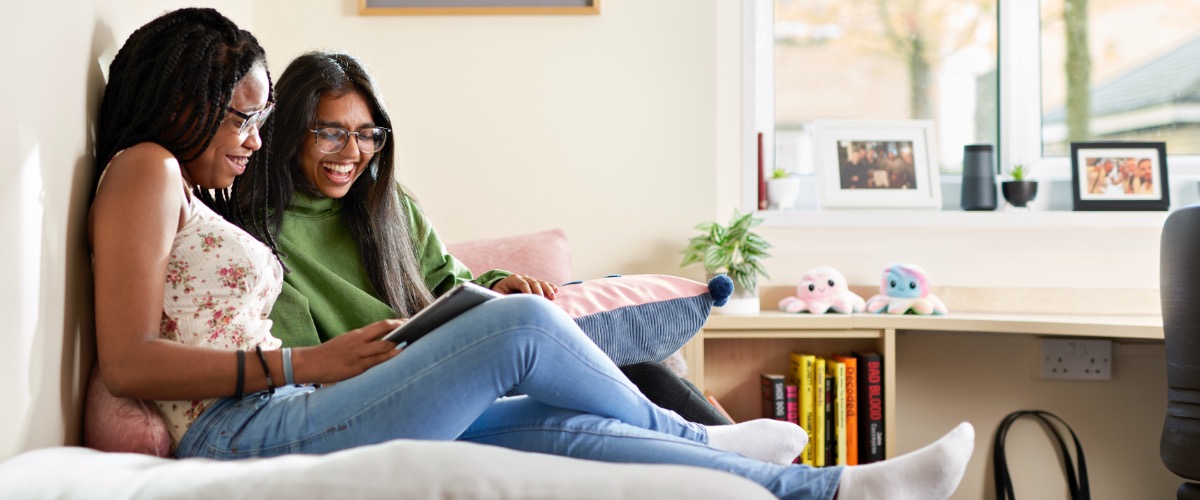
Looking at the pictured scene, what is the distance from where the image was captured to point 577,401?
4.22ft

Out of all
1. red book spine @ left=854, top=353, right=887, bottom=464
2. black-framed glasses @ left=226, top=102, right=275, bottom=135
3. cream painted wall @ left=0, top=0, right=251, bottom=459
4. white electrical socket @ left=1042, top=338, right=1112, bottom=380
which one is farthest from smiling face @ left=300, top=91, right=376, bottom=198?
white electrical socket @ left=1042, top=338, right=1112, bottom=380

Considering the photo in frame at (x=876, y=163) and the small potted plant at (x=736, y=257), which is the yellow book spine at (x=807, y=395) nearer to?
the small potted plant at (x=736, y=257)

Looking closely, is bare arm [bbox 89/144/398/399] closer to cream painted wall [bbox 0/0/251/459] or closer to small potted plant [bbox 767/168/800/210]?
cream painted wall [bbox 0/0/251/459]

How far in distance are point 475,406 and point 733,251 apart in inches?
49.5

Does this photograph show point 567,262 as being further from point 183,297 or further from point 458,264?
point 183,297

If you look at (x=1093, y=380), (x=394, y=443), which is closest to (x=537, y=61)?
(x=1093, y=380)

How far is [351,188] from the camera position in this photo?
1728mm

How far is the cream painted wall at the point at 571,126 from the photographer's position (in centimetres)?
249

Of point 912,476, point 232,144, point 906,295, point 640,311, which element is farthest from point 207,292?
point 906,295

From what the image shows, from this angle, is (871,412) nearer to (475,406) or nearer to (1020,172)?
(1020,172)

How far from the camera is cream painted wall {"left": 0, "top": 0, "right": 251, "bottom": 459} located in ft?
3.44

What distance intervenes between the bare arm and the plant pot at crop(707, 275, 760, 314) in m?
1.29

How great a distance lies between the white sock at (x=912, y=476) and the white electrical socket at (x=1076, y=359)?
4.73 ft

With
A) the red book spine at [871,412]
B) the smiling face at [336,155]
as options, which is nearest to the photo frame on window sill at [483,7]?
the smiling face at [336,155]
